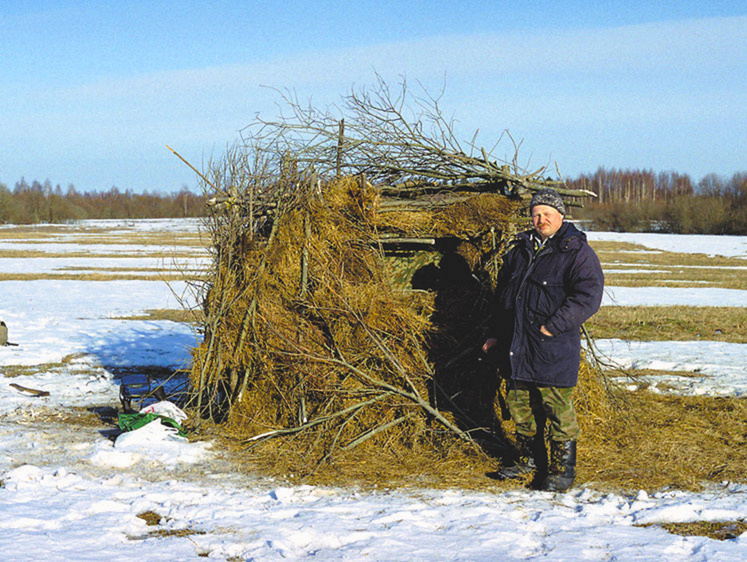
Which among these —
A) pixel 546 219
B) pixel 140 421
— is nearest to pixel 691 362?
pixel 546 219

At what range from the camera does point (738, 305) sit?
17625mm

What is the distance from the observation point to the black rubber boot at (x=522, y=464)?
5.67 m

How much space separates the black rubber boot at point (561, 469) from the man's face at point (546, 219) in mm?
1589

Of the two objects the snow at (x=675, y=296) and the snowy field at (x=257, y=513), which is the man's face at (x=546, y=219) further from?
the snow at (x=675, y=296)

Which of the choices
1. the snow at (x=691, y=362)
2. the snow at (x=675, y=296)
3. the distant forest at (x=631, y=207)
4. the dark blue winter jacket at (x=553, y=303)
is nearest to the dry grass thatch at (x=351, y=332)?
the dark blue winter jacket at (x=553, y=303)

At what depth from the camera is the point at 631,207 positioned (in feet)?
253

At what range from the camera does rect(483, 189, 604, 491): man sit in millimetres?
5199

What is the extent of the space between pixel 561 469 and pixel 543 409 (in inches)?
Answer: 18.0

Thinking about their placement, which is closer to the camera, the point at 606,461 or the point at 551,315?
the point at 551,315

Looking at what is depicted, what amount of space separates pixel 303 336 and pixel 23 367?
216 inches

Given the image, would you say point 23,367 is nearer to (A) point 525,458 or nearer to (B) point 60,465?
(B) point 60,465

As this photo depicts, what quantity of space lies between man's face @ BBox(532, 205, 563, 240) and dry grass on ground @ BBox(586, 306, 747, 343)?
7913 millimetres

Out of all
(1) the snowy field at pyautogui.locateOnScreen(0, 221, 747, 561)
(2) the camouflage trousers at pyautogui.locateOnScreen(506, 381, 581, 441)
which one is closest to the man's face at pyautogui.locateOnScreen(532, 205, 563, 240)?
(2) the camouflage trousers at pyautogui.locateOnScreen(506, 381, 581, 441)

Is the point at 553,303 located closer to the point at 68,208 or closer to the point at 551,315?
the point at 551,315
